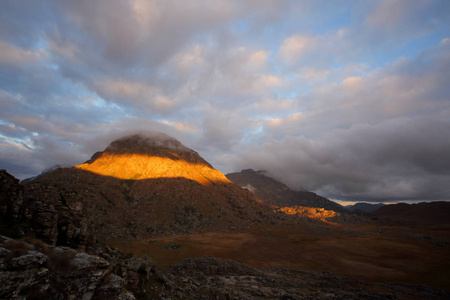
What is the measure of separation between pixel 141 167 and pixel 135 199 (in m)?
29.6

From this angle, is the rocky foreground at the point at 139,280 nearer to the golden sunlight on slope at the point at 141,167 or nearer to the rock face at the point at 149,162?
the golden sunlight on slope at the point at 141,167

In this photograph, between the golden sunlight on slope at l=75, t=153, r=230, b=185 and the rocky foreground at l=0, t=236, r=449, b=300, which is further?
the golden sunlight on slope at l=75, t=153, r=230, b=185

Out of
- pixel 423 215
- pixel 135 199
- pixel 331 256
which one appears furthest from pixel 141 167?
pixel 423 215

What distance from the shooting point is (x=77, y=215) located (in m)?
18.9

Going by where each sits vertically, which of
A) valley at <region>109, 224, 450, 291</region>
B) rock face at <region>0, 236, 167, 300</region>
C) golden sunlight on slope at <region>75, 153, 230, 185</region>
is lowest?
valley at <region>109, 224, 450, 291</region>

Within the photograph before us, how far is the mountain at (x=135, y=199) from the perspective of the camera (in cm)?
1658

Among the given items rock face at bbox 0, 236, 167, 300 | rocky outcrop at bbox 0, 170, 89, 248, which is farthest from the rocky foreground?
rocky outcrop at bbox 0, 170, 89, 248

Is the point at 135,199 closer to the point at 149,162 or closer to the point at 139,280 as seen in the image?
the point at 149,162

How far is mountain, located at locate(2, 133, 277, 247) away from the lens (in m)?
16.6

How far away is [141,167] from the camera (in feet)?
374

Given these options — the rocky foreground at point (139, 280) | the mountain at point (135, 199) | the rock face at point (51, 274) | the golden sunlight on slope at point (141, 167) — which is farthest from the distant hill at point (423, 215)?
the rock face at point (51, 274)

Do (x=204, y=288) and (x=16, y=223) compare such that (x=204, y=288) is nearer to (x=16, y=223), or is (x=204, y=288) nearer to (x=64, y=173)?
(x=16, y=223)

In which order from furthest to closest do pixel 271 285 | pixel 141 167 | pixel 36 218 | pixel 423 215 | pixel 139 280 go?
pixel 423 215, pixel 141 167, pixel 271 285, pixel 139 280, pixel 36 218

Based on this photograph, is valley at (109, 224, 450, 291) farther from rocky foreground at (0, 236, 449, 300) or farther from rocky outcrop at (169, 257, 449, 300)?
rocky foreground at (0, 236, 449, 300)
